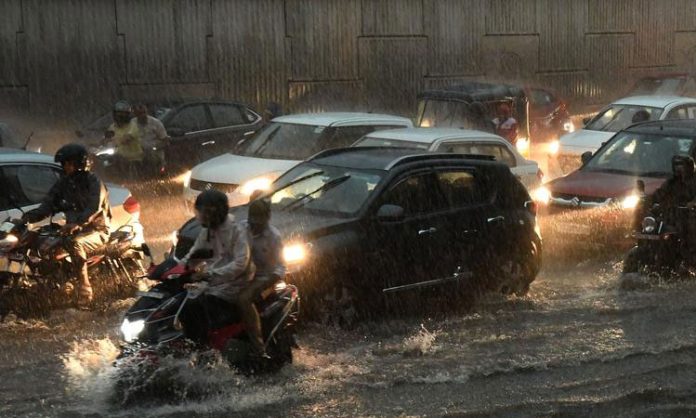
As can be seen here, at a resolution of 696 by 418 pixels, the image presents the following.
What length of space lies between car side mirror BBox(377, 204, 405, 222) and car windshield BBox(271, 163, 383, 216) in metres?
0.27

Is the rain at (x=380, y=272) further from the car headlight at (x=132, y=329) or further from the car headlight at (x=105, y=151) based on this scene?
the car headlight at (x=105, y=151)

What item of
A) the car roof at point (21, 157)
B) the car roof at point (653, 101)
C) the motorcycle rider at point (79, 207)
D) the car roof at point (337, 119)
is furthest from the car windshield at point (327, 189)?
the car roof at point (653, 101)

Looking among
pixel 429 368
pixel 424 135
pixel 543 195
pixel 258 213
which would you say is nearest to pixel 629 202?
pixel 543 195

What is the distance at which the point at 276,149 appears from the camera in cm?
1662

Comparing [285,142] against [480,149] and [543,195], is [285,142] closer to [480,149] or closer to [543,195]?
[480,149]

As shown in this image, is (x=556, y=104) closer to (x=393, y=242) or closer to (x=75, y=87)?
(x=75, y=87)

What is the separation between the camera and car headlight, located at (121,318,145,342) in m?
8.39

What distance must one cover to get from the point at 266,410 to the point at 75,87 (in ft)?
61.2

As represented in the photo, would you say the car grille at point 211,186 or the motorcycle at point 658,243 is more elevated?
the car grille at point 211,186

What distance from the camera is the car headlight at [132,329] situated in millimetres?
8391

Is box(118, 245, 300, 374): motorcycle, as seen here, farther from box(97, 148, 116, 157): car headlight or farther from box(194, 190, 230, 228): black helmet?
box(97, 148, 116, 157): car headlight

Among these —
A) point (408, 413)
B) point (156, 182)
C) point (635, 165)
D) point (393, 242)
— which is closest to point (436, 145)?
point (635, 165)

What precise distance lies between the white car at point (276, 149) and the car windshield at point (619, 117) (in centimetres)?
594

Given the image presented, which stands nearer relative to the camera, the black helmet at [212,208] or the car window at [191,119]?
the black helmet at [212,208]
